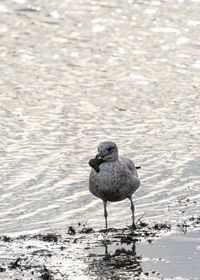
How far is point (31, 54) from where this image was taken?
1063 inches

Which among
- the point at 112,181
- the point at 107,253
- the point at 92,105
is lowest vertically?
the point at 107,253

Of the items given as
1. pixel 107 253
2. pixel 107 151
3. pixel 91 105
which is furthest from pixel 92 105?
pixel 107 253

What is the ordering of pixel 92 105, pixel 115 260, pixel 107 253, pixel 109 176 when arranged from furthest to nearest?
pixel 92 105 → pixel 109 176 → pixel 107 253 → pixel 115 260

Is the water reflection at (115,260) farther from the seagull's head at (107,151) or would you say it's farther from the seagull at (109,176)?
the seagull's head at (107,151)

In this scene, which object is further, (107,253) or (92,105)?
(92,105)

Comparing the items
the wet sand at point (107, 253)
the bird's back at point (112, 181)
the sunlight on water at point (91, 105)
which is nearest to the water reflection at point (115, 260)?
the wet sand at point (107, 253)

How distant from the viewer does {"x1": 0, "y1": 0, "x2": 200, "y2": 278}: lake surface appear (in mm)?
15289

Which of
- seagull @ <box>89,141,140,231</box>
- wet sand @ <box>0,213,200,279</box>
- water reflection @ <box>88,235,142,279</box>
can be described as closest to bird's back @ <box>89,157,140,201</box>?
seagull @ <box>89,141,140,231</box>

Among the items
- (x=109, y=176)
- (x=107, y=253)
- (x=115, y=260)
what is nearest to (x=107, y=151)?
(x=109, y=176)

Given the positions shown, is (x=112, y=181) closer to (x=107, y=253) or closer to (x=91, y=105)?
(x=107, y=253)

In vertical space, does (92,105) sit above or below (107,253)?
above

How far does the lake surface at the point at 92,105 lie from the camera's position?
1529 cm

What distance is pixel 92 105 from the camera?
2198 cm

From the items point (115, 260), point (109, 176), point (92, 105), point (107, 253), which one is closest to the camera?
point (115, 260)
